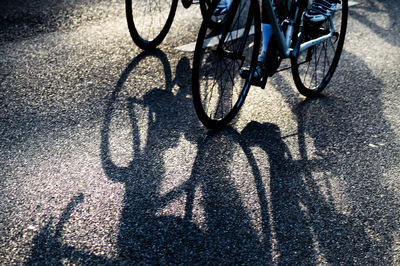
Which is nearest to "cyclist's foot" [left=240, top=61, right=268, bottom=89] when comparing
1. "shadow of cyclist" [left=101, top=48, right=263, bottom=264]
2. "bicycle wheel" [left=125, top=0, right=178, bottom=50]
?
"shadow of cyclist" [left=101, top=48, right=263, bottom=264]

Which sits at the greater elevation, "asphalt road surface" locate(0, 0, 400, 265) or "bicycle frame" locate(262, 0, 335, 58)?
"bicycle frame" locate(262, 0, 335, 58)

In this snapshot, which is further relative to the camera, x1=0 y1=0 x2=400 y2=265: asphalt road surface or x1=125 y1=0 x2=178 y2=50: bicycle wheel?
x1=125 y1=0 x2=178 y2=50: bicycle wheel

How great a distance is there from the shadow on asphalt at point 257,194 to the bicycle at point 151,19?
2.96 feet

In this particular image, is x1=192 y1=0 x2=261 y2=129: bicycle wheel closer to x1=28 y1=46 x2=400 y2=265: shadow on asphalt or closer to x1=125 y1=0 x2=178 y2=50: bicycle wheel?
x1=28 y1=46 x2=400 y2=265: shadow on asphalt

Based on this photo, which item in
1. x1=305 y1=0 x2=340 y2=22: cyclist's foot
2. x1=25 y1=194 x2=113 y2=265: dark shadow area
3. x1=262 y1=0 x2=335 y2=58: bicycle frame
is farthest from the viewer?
x1=305 y1=0 x2=340 y2=22: cyclist's foot

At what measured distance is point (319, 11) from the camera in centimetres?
382

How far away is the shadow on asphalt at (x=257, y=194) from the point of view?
265cm

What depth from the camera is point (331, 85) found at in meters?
4.55

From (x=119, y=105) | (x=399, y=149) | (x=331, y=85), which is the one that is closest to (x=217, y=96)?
(x=119, y=105)

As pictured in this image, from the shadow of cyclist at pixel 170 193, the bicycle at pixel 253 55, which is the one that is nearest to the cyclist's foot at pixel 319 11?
the bicycle at pixel 253 55

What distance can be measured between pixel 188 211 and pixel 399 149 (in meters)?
1.77

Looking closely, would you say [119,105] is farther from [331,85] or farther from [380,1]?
[380,1]

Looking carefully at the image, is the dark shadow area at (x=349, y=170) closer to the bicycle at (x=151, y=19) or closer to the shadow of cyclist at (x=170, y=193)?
the shadow of cyclist at (x=170, y=193)

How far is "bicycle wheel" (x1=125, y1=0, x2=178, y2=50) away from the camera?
486cm
